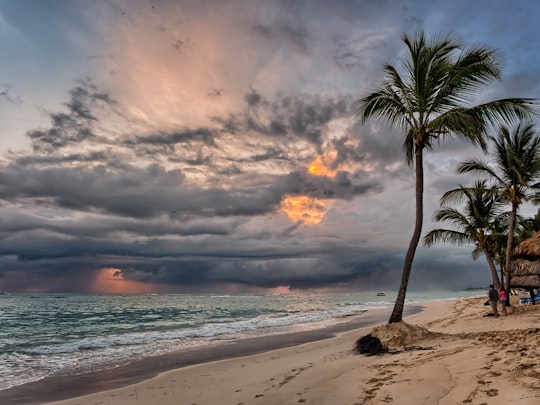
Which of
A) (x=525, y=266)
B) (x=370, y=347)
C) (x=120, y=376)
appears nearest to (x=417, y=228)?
(x=370, y=347)

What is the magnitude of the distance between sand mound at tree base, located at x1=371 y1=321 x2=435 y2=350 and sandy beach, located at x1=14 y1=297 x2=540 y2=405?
0.03 metres

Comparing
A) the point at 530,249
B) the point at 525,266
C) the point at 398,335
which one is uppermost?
the point at 530,249

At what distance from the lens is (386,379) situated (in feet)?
25.4

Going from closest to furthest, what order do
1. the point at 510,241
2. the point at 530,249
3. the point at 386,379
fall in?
the point at 386,379, the point at 530,249, the point at 510,241

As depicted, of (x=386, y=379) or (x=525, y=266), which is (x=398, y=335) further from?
(x=525, y=266)

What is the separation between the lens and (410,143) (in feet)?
49.8

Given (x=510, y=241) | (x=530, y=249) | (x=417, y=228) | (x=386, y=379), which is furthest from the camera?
(x=510, y=241)

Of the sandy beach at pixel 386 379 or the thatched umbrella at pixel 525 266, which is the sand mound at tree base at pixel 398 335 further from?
the thatched umbrella at pixel 525 266

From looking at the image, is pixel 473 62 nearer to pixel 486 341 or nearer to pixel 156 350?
pixel 486 341

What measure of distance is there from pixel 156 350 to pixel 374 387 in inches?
572

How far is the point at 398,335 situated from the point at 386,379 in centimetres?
452

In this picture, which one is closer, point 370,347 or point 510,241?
point 370,347

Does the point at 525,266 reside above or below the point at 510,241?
below

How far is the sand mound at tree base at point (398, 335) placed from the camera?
11.7m
